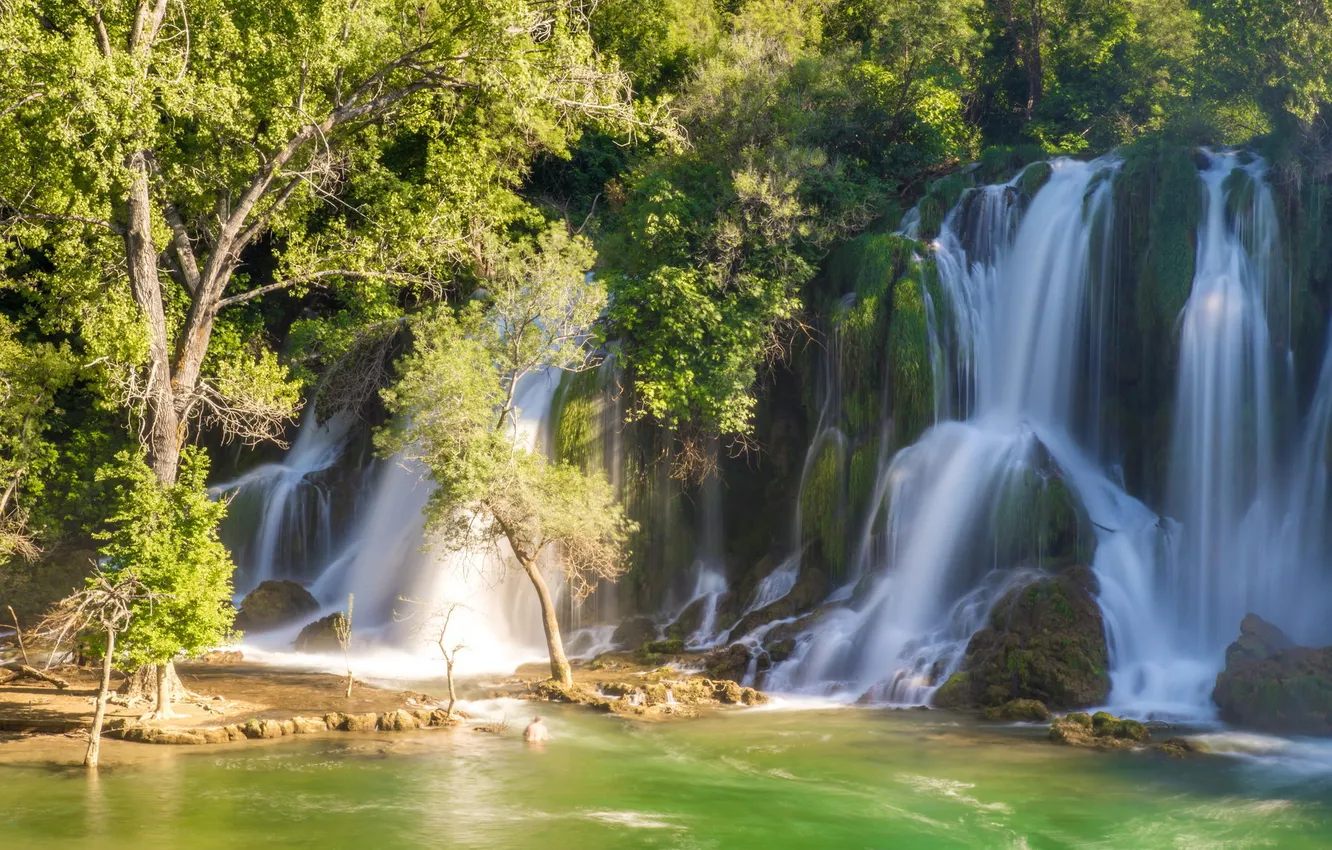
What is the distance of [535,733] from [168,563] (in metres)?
5.54

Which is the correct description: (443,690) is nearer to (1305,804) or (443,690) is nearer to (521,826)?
(521,826)

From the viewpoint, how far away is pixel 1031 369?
25000mm

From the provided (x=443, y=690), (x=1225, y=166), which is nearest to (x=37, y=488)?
(x=443, y=690)

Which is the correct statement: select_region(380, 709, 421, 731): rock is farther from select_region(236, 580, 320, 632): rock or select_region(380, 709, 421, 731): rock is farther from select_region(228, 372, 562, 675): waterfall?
select_region(236, 580, 320, 632): rock

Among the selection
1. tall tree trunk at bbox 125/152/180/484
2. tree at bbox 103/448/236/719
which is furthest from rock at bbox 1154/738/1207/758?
tall tree trunk at bbox 125/152/180/484

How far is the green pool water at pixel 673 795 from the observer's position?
13.7 meters

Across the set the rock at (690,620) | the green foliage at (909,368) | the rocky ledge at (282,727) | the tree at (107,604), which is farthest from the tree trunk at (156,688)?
the green foliage at (909,368)

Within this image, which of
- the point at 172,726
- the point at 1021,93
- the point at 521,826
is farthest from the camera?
the point at 1021,93

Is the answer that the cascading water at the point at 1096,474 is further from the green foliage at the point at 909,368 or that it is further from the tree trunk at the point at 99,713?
the tree trunk at the point at 99,713

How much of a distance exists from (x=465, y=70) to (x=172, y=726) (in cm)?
1093

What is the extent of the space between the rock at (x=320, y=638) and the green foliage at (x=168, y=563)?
24.9ft

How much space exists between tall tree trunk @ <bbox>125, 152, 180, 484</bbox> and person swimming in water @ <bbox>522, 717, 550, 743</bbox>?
6338 millimetres

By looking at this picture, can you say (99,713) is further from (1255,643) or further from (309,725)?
(1255,643)

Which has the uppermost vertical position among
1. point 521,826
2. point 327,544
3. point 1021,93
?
point 1021,93
